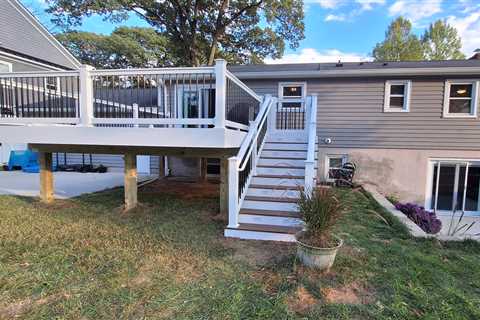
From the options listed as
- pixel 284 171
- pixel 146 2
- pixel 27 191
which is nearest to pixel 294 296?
pixel 284 171

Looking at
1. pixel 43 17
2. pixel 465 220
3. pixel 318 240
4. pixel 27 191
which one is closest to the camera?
pixel 318 240

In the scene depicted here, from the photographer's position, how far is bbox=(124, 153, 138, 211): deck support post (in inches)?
220

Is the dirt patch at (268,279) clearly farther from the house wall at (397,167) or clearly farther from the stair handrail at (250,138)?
the house wall at (397,167)

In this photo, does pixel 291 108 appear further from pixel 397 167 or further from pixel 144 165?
pixel 144 165

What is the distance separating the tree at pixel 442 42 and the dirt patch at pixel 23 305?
31267 mm

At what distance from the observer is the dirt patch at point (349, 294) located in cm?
262

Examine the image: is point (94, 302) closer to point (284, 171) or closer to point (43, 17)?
point (284, 171)

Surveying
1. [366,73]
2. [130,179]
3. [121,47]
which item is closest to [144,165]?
[130,179]

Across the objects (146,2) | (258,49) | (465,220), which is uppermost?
(146,2)

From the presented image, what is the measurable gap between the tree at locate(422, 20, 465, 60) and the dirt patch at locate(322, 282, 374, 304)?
29.3 meters

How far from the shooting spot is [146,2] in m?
15.5

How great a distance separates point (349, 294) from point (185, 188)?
6.26 metres

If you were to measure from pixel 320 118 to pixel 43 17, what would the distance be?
1966cm

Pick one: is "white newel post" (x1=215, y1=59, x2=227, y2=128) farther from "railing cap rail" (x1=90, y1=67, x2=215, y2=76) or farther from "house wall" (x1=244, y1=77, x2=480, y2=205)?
"house wall" (x1=244, y1=77, x2=480, y2=205)
